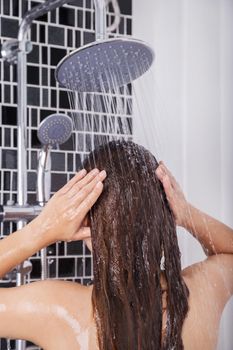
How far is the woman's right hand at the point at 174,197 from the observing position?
3.02 feet

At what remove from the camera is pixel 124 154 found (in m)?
0.89

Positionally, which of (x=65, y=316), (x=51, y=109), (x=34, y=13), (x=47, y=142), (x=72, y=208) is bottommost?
(x=65, y=316)

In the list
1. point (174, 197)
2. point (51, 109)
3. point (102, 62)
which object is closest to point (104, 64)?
point (102, 62)

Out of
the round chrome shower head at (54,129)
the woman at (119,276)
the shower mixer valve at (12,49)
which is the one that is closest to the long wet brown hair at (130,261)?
the woman at (119,276)

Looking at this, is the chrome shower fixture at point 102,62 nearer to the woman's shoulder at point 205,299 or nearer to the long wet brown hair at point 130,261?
the long wet brown hair at point 130,261

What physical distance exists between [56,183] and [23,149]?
0.44 feet

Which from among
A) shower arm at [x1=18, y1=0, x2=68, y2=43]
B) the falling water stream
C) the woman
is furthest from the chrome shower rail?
the woman

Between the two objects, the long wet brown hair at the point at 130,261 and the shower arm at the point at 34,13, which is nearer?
the long wet brown hair at the point at 130,261

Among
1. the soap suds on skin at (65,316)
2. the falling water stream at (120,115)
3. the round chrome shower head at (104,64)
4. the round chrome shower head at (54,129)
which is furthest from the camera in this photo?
the falling water stream at (120,115)

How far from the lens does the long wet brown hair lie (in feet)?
2.87

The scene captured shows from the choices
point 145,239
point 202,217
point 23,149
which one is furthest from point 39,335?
point 23,149

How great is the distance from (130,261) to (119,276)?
0.09 ft

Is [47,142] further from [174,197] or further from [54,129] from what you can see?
[174,197]

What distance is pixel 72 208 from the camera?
875 millimetres
